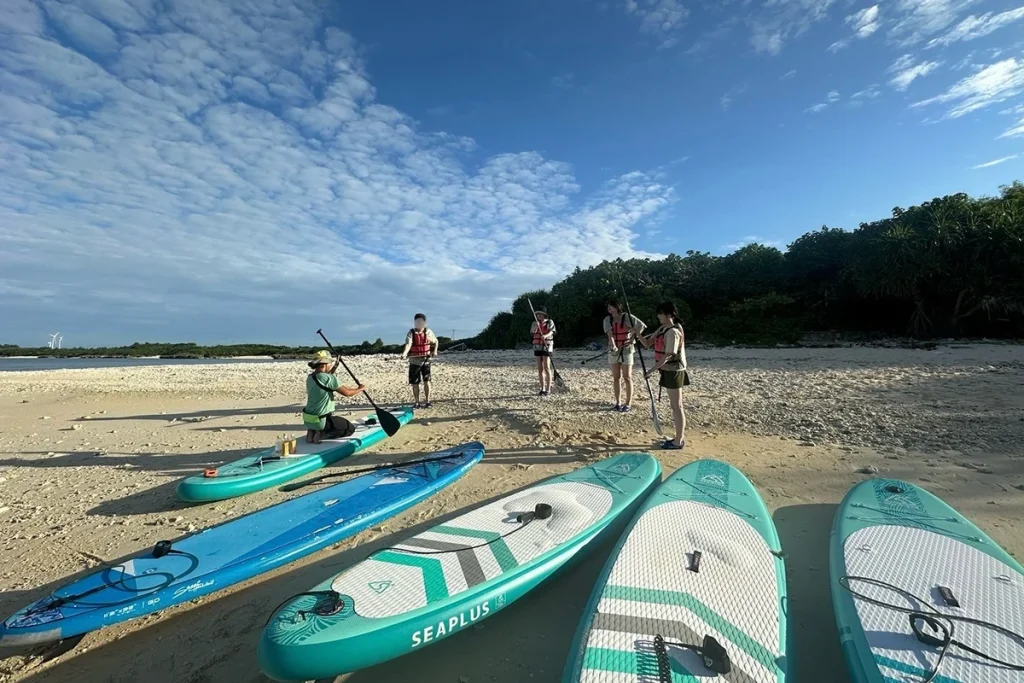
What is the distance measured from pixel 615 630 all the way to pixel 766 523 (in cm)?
195

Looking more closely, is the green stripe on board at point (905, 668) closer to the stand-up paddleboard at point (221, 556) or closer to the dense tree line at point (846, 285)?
the stand-up paddleboard at point (221, 556)

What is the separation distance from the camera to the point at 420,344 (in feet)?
31.1

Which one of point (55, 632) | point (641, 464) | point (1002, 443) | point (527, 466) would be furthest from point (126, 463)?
point (1002, 443)

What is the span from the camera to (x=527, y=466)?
5980mm

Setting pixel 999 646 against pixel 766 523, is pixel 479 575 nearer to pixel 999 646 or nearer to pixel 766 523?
pixel 766 523

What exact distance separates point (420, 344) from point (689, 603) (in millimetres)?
7479

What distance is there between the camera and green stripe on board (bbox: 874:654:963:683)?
2148 millimetres

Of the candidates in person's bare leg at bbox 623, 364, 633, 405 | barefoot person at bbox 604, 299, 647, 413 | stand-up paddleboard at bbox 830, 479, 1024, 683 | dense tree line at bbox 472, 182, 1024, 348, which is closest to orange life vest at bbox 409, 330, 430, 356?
barefoot person at bbox 604, 299, 647, 413

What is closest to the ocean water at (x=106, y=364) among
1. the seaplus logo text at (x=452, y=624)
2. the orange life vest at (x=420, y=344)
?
the orange life vest at (x=420, y=344)

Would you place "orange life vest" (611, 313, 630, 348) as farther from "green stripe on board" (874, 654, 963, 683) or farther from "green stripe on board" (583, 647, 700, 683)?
"green stripe on board" (583, 647, 700, 683)

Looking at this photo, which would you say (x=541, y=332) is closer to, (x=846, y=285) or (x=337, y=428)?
(x=337, y=428)

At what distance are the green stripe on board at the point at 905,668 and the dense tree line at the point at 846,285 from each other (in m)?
18.6

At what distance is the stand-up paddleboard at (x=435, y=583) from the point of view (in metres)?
2.38

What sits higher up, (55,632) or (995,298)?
(995,298)
